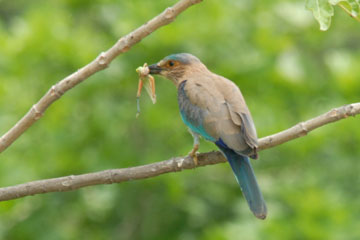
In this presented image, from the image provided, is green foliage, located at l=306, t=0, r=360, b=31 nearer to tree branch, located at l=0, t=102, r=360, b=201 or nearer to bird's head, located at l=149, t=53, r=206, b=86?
tree branch, located at l=0, t=102, r=360, b=201

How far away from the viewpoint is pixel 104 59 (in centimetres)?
298

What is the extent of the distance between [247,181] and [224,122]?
1.23 ft

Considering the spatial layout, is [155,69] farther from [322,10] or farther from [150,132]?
[322,10]

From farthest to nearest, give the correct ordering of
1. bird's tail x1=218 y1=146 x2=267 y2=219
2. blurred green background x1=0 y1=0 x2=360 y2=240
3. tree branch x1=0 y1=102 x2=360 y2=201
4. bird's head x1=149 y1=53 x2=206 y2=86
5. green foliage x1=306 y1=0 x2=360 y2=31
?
blurred green background x1=0 y1=0 x2=360 y2=240 → bird's head x1=149 y1=53 x2=206 y2=86 → bird's tail x1=218 y1=146 x2=267 y2=219 → tree branch x1=0 y1=102 x2=360 y2=201 → green foliage x1=306 y1=0 x2=360 y2=31

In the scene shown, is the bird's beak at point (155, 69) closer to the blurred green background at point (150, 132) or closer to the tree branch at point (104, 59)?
the blurred green background at point (150, 132)

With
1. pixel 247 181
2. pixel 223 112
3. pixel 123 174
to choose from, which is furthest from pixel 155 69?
pixel 123 174

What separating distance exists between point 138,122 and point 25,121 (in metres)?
2.74

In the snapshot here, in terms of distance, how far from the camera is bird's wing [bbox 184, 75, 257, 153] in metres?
3.81

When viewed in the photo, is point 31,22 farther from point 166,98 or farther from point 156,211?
point 156,211

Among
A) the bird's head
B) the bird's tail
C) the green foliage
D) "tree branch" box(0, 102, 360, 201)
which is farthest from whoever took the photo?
the bird's head

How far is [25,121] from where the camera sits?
121 inches

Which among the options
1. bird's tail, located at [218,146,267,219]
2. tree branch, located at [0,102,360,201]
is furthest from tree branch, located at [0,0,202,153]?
bird's tail, located at [218,146,267,219]

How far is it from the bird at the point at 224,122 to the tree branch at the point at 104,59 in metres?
0.97

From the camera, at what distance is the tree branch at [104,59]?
9.51ft
